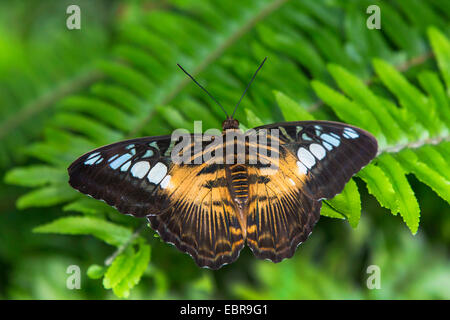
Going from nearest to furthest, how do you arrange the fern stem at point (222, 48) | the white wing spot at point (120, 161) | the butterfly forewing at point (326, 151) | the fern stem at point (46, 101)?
1. the butterfly forewing at point (326, 151)
2. the white wing spot at point (120, 161)
3. the fern stem at point (222, 48)
4. the fern stem at point (46, 101)

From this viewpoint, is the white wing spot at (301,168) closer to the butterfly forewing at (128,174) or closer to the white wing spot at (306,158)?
the white wing spot at (306,158)

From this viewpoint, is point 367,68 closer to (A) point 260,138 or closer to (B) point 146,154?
(A) point 260,138

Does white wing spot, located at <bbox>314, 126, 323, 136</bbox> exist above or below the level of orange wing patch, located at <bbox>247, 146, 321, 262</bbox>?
above

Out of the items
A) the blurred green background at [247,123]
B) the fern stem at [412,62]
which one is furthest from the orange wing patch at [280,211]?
the fern stem at [412,62]

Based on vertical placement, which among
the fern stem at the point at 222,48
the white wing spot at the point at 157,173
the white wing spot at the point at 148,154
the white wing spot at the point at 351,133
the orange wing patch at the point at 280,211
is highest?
the fern stem at the point at 222,48

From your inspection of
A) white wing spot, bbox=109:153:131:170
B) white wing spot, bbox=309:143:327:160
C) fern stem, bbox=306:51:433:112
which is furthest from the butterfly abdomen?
fern stem, bbox=306:51:433:112

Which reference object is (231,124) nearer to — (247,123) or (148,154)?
(247,123)

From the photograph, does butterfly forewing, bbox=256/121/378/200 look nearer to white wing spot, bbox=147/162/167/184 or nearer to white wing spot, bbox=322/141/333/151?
white wing spot, bbox=322/141/333/151
